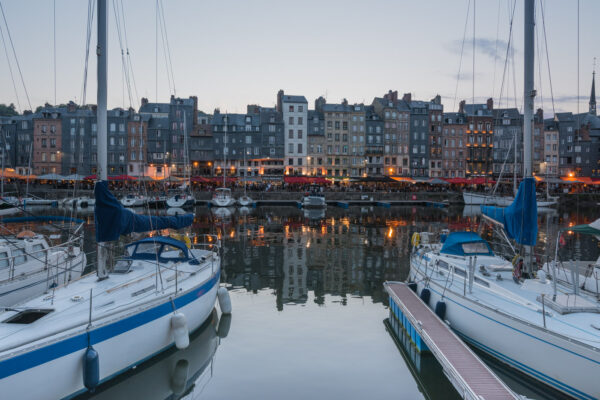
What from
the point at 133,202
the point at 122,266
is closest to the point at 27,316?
the point at 122,266

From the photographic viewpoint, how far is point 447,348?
1132cm

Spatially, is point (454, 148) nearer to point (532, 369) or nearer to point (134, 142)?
point (134, 142)

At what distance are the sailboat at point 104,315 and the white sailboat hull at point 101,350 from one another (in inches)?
0.7

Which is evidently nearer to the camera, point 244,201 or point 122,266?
point 122,266

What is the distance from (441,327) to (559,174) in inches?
4133

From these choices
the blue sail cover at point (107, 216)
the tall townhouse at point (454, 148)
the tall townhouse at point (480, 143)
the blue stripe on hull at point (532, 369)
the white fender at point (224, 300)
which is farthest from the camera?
the tall townhouse at point (454, 148)

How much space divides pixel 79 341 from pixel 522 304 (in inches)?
428

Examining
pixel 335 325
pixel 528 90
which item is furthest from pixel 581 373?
pixel 528 90

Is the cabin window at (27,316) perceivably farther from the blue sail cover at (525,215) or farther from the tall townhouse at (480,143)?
the tall townhouse at (480,143)

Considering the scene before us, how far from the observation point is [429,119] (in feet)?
325

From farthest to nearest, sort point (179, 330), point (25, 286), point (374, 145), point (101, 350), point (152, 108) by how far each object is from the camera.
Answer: point (374, 145)
point (152, 108)
point (25, 286)
point (179, 330)
point (101, 350)

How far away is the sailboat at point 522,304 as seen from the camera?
9454 millimetres

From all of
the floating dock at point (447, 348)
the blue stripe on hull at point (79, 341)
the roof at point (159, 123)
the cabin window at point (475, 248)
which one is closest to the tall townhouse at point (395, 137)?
the roof at point (159, 123)

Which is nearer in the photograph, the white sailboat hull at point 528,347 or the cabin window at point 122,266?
the white sailboat hull at point 528,347
